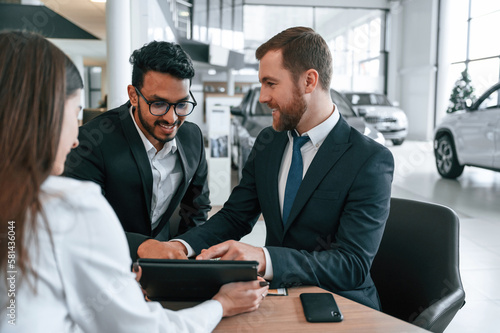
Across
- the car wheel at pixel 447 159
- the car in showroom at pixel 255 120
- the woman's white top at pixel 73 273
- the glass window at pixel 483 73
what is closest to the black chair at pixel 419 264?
the woman's white top at pixel 73 273

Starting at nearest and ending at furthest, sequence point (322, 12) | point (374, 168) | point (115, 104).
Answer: point (374, 168) → point (115, 104) → point (322, 12)

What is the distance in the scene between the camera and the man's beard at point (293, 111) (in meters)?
1.70

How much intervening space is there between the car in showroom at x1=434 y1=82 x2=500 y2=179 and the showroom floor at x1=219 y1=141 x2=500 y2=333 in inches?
14.2

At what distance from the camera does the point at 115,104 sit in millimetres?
5102

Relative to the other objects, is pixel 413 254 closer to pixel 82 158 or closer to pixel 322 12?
pixel 82 158

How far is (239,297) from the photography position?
109 cm

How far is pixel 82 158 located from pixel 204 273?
1098 millimetres

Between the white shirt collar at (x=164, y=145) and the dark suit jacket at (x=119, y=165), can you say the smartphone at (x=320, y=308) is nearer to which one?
the dark suit jacket at (x=119, y=165)

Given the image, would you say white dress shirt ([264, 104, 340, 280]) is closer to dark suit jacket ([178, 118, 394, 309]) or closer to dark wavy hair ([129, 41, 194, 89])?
dark suit jacket ([178, 118, 394, 309])

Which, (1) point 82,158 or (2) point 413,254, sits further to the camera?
(1) point 82,158

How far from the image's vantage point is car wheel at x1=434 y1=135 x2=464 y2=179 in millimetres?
6840

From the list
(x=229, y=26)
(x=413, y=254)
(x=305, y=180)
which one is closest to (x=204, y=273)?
(x=305, y=180)

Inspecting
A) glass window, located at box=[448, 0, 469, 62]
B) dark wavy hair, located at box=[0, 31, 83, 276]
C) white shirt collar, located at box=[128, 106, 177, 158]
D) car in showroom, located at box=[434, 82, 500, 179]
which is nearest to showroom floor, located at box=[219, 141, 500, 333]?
car in showroom, located at box=[434, 82, 500, 179]

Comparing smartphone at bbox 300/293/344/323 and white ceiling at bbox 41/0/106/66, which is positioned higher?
white ceiling at bbox 41/0/106/66
